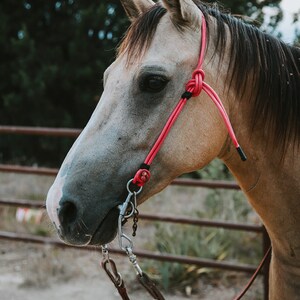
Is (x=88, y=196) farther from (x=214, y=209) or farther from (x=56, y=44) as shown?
(x=56, y=44)

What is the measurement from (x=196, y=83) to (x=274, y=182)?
0.45 m

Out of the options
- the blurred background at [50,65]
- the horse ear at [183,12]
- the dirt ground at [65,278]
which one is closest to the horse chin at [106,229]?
the horse ear at [183,12]

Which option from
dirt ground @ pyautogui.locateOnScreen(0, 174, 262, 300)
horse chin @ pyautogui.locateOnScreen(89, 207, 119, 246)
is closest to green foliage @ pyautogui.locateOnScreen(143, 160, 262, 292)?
dirt ground @ pyautogui.locateOnScreen(0, 174, 262, 300)

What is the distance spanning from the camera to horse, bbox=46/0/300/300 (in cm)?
142

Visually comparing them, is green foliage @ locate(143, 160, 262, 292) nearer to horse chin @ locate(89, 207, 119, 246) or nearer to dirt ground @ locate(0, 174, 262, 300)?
dirt ground @ locate(0, 174, 262, 300)

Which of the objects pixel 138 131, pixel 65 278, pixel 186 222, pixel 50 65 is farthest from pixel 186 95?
pixel 50 65

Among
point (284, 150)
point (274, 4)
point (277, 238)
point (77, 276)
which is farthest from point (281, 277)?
point (77, 276)

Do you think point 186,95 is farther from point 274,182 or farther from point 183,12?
point 274,182

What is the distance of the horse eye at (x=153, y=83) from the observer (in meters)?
1.45

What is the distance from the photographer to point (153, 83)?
1.46 m

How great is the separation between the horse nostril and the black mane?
532 mm

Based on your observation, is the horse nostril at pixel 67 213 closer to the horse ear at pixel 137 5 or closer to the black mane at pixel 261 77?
the black mane at pixel 261 77

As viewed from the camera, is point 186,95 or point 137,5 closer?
point 186,95

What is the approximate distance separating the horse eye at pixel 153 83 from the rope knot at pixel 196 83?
8 cm
